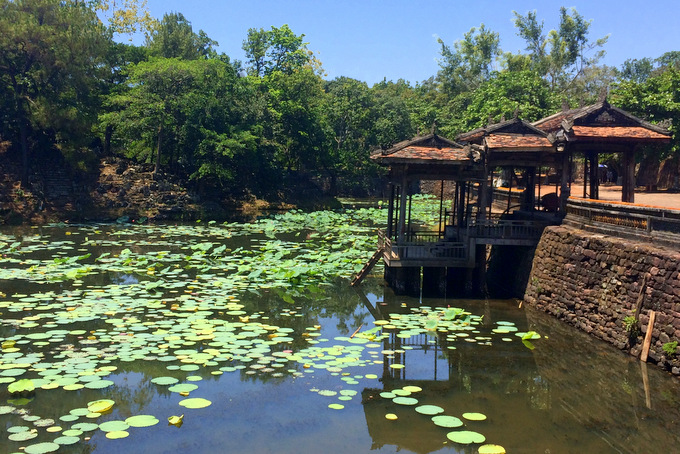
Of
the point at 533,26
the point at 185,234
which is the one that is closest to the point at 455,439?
the point at 185,234

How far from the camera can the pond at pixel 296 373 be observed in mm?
8031

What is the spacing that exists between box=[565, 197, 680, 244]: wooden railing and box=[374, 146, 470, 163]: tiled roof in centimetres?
308

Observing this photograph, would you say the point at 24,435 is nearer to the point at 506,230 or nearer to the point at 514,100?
the point at 506,230

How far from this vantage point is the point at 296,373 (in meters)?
10.2

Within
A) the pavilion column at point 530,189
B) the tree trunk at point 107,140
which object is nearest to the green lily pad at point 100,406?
the pavilion column at point 530,189

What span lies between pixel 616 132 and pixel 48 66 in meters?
27.7

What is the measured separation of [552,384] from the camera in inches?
404

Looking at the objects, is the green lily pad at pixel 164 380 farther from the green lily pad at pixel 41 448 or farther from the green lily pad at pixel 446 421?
the green lily pad at pixel 446 421

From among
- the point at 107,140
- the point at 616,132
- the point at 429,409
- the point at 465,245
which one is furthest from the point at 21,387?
the point at 107,140

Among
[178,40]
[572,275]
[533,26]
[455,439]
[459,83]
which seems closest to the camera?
[455,439]

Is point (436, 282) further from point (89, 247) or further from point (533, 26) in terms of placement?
point (533, 26)

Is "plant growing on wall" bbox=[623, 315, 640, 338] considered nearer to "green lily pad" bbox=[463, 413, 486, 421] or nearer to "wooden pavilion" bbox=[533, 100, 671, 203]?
"green lily pad" bbox=[463, 413, 486, 421]

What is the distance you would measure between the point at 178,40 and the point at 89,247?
33215mm

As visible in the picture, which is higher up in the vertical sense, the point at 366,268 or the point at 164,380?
the point at 366,268
